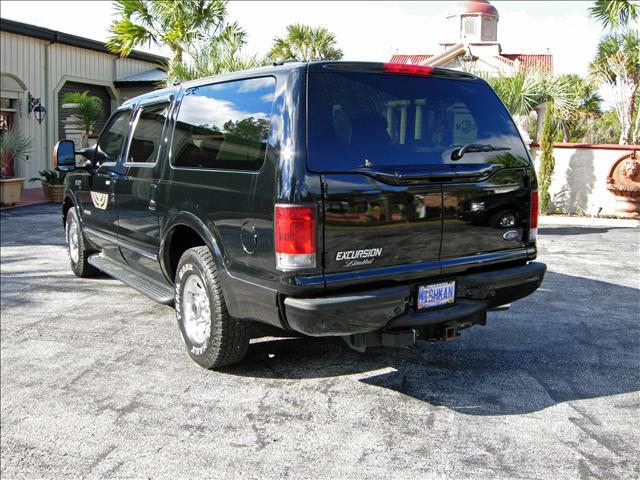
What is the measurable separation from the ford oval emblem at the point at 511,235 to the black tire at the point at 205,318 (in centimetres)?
187

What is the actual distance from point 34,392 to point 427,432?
2.57 m

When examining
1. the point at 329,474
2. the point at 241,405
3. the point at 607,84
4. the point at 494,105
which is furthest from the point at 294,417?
the point at 607,84

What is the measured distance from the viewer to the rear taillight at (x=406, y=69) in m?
4.27

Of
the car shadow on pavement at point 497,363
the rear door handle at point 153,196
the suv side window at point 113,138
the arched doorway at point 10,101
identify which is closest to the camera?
the car shadow on pavement at point 497,363

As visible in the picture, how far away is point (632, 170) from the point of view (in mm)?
14344

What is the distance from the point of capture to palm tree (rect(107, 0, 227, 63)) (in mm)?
17766

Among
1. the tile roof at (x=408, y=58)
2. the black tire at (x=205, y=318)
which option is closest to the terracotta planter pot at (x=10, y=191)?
the black tire at (x=205, y=318)

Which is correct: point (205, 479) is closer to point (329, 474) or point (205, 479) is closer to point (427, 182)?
point (329, 474)

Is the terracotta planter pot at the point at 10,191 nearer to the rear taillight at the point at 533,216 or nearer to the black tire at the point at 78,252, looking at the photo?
the black tire at the point at 78,252

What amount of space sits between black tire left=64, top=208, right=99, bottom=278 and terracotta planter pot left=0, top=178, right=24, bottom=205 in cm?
903

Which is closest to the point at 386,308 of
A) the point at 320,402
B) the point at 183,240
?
the point at 320,402

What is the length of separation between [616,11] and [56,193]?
14.9 meters

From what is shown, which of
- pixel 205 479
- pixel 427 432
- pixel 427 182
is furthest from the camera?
pixel 427 182

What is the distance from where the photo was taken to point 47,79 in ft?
68.5
